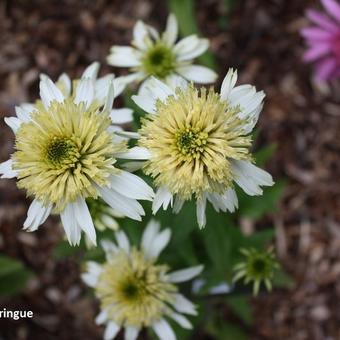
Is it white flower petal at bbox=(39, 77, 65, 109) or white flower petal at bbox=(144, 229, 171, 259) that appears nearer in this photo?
white flower petal at bbox=(39, 77, 65, 109)

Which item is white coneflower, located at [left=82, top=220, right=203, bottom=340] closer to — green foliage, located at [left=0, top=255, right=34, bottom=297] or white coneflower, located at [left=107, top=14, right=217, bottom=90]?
white coneflower, located at [left=107, top=14, right=217, bottom=90]

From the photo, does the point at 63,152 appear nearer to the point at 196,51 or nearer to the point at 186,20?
the point at 196,51

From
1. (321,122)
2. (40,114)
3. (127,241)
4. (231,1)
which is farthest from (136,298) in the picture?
(231,1)

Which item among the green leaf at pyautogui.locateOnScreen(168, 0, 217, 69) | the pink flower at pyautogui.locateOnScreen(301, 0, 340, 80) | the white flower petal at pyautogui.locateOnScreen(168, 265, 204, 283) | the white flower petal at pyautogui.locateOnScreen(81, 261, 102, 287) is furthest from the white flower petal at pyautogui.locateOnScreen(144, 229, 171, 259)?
the pink flower at pyautogui.locateOnScreen(301, 0, 340, 80)

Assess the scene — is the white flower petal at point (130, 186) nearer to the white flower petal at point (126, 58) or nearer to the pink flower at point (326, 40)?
the white flower petal at point (126, 58)

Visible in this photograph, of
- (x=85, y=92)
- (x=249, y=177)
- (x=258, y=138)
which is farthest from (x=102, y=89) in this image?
(x=258, y=138)

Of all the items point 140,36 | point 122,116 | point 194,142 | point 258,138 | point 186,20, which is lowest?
point 194,142

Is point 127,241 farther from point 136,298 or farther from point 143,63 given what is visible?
point 143,63
